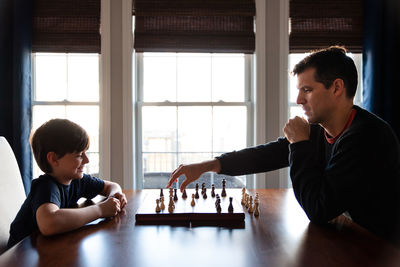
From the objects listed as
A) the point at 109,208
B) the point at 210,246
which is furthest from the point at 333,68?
the point at 109,208

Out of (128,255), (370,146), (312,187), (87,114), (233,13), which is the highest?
(233,13)

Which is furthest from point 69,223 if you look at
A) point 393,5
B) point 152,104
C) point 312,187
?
point 393,5

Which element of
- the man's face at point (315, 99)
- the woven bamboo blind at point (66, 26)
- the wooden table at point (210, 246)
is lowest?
the wooden table at point (210, 246)

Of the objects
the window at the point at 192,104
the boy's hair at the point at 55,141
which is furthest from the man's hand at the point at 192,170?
the window at the point at 192,104

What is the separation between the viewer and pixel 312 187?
3.62ft

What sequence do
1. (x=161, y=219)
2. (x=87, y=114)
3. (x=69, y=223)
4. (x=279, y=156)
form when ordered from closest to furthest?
(x=69, y=223) < (x=161, y=219) < (x=279, y=156) < (x=87, y=114)

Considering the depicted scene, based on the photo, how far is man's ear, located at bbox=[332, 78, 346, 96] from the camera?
4.33ft

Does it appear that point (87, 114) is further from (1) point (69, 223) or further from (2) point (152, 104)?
(1) point (69, 223)

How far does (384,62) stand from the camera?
2.60m

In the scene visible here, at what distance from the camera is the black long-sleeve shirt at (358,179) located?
107 centimetres

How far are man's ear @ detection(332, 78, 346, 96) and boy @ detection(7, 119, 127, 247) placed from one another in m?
1.04

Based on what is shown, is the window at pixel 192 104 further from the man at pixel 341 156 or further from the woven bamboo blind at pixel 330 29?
the man at pixel 341 156

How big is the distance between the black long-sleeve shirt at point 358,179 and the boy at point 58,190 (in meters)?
0.76

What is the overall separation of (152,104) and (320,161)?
181 centimetres
